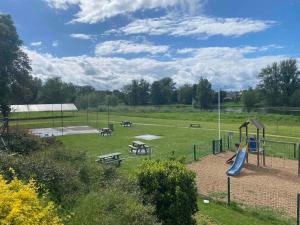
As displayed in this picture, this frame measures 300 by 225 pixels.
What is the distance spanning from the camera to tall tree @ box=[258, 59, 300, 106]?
8262 cm

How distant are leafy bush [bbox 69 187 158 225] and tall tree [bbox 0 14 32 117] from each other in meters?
30.4

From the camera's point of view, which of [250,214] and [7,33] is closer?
[250,214]

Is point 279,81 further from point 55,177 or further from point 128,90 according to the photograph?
point 55,177

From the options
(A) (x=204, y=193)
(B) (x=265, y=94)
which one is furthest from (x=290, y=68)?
(A) (x=204, y=193)

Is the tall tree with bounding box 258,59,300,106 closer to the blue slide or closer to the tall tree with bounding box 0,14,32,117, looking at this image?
the tall tree with bounding box 0,14,32,117

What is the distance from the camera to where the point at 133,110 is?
75.2 meters

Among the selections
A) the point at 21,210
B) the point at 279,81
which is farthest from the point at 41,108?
the point at 279,81

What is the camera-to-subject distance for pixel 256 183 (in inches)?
581

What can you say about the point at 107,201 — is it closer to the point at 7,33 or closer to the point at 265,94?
the point at 7,33

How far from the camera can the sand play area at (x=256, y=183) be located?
12289 mm

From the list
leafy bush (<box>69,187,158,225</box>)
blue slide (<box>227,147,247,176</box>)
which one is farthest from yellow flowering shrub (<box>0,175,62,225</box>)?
blue slide (<box>227,147,247,176</box>)

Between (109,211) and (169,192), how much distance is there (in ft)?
7.33

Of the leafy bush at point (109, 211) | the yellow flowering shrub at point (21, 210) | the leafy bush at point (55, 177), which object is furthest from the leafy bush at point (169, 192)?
the yellow flowering shrub at point (21, 210)

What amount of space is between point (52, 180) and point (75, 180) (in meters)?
0.51
